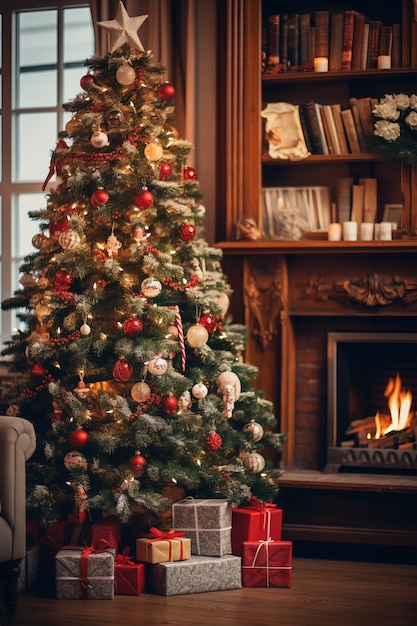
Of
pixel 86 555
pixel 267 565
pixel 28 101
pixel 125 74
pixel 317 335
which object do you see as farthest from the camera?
pixel 28 101

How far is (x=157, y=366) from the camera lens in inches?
152

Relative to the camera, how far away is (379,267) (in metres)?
4.50

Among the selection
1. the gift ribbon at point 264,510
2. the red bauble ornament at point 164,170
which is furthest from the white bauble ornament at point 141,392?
the red bauble ornament at point 164,170

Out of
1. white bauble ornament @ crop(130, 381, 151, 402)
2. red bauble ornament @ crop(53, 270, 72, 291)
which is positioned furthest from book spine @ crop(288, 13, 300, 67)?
white bauble ornament @ crop(130, 381, 151, 402)

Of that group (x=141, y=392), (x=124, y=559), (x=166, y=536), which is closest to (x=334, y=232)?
(x=141, y=392)

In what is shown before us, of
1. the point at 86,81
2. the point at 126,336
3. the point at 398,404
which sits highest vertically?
the point at 86,81

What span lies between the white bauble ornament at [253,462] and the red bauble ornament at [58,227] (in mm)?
1197

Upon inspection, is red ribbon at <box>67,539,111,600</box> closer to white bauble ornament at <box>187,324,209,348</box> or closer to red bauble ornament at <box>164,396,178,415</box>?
red bauble ornament at <box>164,396,178,415</box>

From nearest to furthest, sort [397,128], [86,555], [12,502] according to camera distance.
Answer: [12,502] < [86,555] < [397,128]

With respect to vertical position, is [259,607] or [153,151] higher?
[153,151]

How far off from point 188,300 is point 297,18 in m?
1.50

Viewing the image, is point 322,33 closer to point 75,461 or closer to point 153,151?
point 153,151

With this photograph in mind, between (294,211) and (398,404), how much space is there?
41.0 inches

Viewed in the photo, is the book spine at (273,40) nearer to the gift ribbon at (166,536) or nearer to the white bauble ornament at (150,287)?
the white bauble ornament at (150,287)
